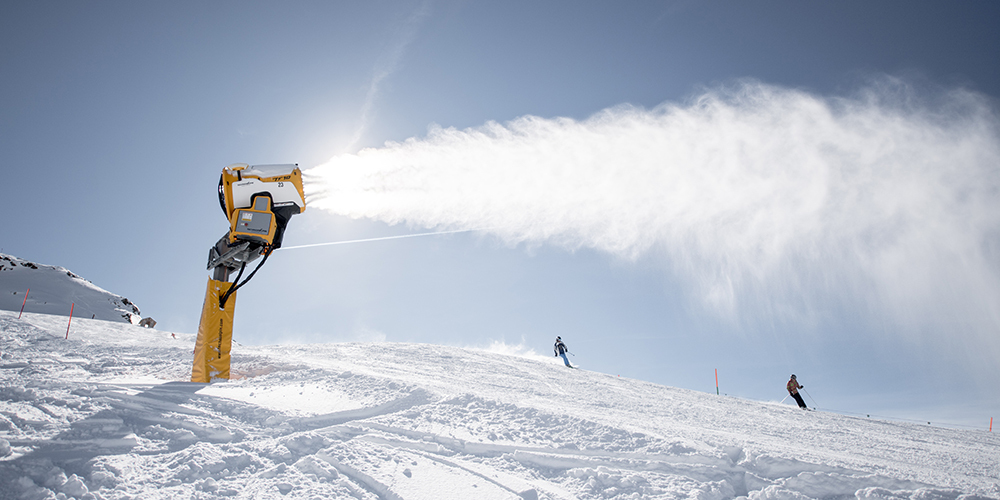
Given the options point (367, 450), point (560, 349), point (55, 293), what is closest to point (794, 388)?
point (560, 349)

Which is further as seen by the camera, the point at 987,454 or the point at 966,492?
the point at 987,454

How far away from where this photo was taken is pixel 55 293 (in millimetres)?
39594

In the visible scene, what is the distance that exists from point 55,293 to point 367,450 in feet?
163

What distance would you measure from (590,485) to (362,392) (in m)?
3.63

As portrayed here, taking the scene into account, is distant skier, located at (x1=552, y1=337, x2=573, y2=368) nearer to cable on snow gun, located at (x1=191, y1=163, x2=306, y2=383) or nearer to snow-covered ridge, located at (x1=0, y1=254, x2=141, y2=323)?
cable on snow gun, located at (x1=191, y1=163, x2=306, y2=383)

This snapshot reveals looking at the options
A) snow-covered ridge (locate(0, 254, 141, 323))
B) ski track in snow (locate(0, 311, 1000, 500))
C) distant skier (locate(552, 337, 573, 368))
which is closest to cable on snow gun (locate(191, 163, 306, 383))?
ski track in snow (locate(0, 311, 1000, 500))

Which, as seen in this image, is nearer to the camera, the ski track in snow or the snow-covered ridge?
the ski track in snow

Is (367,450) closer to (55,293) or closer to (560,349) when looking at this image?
(560,349)

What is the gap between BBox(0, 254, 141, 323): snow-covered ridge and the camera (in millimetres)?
35438

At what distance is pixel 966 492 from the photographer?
14.8 ft

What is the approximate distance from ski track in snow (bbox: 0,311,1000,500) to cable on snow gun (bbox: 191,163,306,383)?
68 centimetres

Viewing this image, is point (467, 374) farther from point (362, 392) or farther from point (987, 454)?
point (987, 454)

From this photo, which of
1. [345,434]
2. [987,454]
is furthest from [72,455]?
[987,454]

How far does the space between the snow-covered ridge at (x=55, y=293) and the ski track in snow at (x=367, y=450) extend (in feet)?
116
